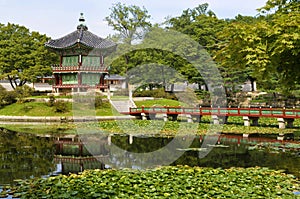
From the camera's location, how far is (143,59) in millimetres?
41312

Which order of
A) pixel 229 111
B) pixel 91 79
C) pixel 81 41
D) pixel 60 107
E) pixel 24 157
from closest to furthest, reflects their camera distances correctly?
pixel 24 157, pixel 229 111, pixel 60 107, pixel 81 41, pixel 91 79

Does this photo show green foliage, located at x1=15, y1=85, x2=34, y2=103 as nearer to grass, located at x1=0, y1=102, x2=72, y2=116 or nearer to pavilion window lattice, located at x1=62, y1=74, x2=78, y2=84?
grass, located at x1=0, y1=102, x2=72, y2=116

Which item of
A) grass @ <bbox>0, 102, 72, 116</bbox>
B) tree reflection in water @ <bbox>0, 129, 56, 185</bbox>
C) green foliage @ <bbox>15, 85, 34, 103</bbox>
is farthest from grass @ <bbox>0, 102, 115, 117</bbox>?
tree reflection in water @ <bbox>0, 129, 56, 185</bbox>

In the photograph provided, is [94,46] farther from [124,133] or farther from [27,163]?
[27,163]

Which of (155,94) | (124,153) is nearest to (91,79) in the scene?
(155,94)

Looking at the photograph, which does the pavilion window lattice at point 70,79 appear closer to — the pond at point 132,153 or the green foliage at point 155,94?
the green foliage at point 155,94

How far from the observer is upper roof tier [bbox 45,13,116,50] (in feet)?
130

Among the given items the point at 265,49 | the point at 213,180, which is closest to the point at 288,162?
the point at 213,180

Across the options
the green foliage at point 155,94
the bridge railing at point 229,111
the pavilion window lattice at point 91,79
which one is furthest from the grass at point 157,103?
the pavilion window lattice at point 91,79

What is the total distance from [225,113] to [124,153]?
12059mm

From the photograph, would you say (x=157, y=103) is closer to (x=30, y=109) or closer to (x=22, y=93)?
(x=30, y=109)

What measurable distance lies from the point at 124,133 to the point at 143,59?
1943 cm

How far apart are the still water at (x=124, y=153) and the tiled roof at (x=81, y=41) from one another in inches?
776

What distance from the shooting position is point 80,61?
40.5 m
